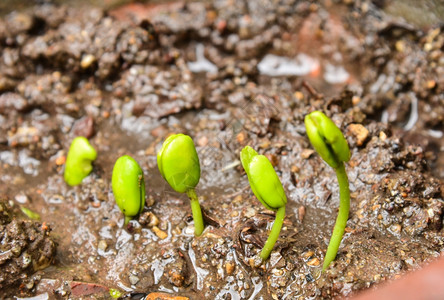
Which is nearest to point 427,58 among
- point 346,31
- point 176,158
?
point 346,31

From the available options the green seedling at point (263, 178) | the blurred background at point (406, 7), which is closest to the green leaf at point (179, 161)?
the green seedling at point (263, 178)

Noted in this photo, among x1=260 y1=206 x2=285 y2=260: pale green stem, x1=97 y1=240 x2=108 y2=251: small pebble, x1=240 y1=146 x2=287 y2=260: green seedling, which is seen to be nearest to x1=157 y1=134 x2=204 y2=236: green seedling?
x1=240 y1=146 x2=287 y2=260: green seedling

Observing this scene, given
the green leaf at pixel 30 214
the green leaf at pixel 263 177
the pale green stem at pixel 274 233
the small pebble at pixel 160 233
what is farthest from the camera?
the green leaf at pixel 30 214

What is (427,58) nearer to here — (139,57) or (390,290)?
(139,57)

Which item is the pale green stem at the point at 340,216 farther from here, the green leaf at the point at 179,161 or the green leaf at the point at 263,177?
the green leaf at the point at 179,161

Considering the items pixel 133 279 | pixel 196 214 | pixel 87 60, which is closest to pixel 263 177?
pixel 196 214

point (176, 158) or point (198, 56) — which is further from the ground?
point (176, 158)

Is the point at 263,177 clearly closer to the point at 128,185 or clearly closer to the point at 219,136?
the point at 128,185
